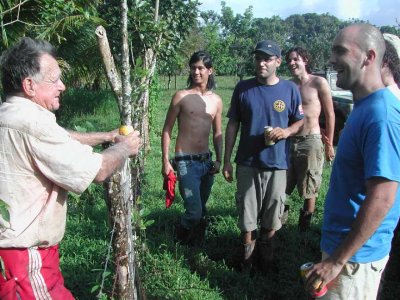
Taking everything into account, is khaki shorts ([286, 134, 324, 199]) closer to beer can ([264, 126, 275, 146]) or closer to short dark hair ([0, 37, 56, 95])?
beer can ([264, 126, 275, 146])

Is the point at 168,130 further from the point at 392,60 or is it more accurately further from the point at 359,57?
the point at 359,57

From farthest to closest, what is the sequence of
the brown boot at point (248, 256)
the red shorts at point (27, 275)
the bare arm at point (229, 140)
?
the bare arm at point (229, 140) < the brown boot at point (248, 256) < the red shorts at point (27, 275)

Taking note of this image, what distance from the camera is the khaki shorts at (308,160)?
448 centimetres

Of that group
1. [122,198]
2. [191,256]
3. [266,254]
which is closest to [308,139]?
[266,254]

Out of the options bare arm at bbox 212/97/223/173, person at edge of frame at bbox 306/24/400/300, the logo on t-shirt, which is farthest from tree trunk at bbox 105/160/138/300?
bare arm at bbox 212/97/223/173

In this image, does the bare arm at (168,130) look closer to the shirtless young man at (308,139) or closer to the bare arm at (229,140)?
the bare arm at (229,140)

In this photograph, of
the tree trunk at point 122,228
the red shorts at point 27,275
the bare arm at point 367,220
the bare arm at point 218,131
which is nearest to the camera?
the bare arm at point 367,220

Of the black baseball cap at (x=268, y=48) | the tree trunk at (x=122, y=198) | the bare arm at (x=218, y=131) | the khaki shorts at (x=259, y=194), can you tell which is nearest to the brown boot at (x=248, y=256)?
the khaki shorts at (x=259, y=194)

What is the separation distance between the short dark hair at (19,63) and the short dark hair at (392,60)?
1.86 meters

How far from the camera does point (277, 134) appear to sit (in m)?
3.46

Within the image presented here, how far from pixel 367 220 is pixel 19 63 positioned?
5.48 ft

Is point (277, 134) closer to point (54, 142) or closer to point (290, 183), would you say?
point (290, 183)

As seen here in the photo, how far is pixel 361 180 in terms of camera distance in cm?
188

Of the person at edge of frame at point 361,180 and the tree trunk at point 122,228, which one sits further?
the tree trunk at point 122,228
